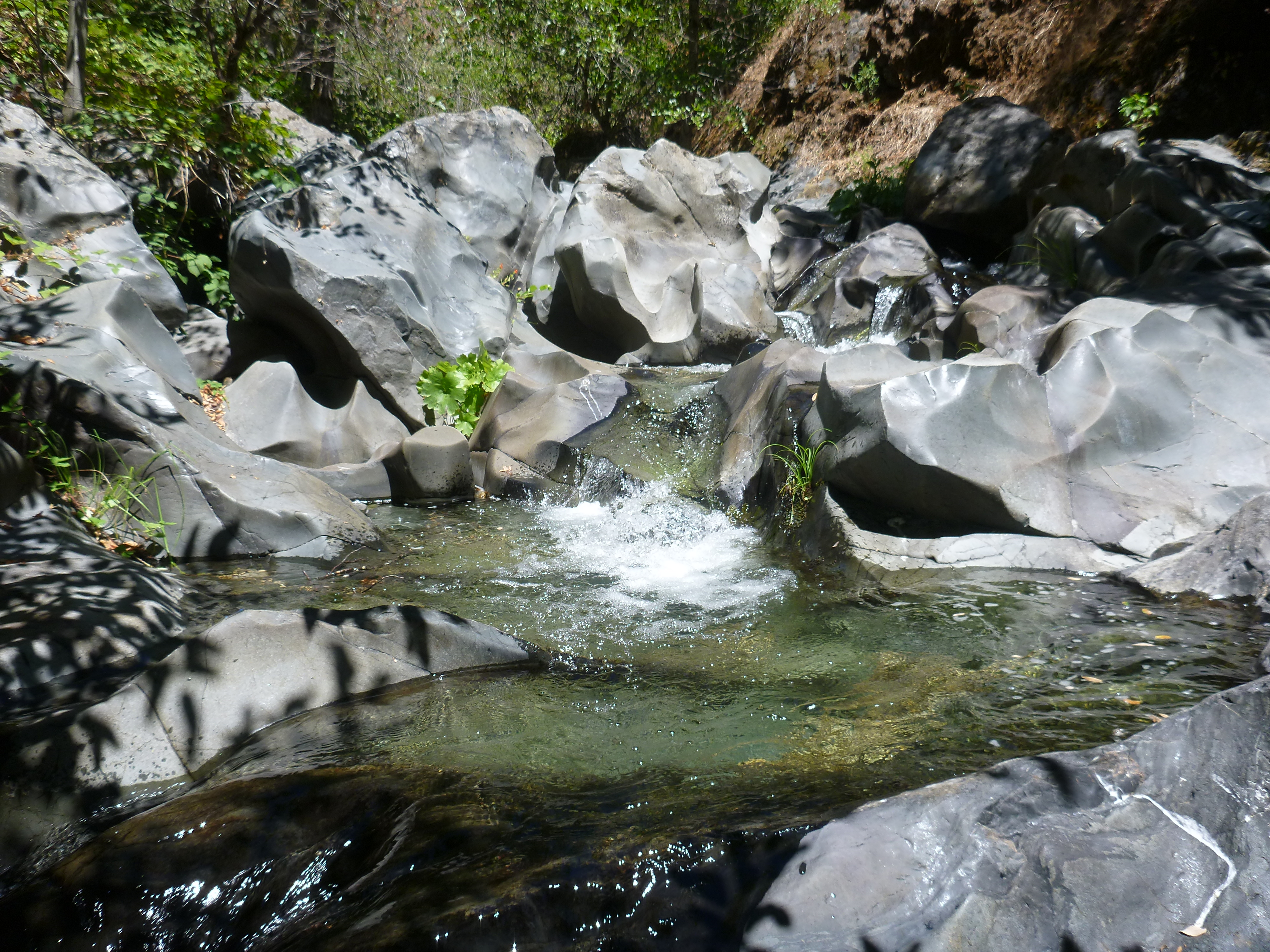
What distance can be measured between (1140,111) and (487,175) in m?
9.00

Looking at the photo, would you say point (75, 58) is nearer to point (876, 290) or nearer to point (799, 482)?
point (799, 482)

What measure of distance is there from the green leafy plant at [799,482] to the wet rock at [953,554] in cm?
50

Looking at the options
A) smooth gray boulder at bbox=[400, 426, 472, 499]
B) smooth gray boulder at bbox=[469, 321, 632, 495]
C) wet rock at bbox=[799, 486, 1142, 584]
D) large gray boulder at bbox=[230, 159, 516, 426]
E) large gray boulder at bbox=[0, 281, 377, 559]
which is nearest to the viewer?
wet rock at bbox=[799, 486, 1142, 584]

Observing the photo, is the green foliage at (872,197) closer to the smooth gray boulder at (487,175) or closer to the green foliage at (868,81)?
the green foliage at (868,81)

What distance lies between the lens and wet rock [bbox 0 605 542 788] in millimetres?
2779

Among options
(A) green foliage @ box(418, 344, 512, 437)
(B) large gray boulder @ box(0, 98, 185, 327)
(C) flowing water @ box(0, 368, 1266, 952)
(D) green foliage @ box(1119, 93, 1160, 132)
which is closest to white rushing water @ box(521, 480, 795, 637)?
(C) flowing water @ box(0, 368, 1266, 952)

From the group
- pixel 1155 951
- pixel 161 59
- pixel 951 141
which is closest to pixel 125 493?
pixel 1155 951

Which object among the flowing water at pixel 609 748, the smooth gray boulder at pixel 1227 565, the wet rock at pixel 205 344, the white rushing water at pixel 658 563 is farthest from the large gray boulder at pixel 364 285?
the smooth gray boulder at pixel 1227 565

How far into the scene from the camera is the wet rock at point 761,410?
664 centimetres

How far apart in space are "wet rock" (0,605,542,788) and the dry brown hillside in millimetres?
11194

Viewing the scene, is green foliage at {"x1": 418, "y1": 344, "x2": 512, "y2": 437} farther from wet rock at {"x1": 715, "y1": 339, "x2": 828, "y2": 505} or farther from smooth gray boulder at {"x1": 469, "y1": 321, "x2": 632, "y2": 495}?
wet rock at {"x1": 715, "y1": 339, "x2": 828, "y2": 505}

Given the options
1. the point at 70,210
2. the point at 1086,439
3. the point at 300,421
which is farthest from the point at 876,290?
the point at 70,210

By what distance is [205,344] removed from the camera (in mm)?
8453

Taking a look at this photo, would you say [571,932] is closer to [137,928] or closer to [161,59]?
[137,928]
